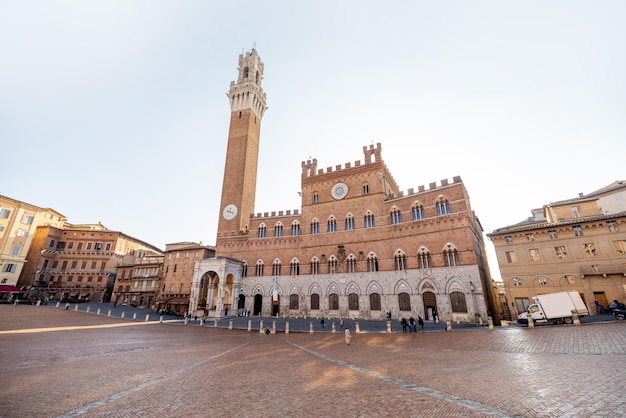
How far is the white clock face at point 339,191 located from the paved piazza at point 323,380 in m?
23.4

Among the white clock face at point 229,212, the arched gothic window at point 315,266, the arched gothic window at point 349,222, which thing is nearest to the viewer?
the arched gothic window at point 349,222

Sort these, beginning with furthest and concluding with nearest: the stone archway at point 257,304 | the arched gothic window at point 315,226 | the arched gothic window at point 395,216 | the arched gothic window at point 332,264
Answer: the stone archway at point 257,304 → the arched gothic window at point 315,226 → the arched gothic window at point 332,264 → the arched gothic window at point 395,216

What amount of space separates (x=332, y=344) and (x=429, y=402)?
10.8 metres

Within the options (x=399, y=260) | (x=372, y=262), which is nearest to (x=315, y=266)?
(x=372, y=262)

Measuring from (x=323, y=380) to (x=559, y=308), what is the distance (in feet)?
66.7

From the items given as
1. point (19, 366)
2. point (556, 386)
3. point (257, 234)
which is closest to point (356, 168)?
point (257, 234)

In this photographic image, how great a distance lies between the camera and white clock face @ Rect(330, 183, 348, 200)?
1411 inches

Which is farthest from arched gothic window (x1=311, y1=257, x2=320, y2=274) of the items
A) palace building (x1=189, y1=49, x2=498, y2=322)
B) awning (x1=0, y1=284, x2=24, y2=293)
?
awning (x1=0, y1=284, x2=24, y2=293)

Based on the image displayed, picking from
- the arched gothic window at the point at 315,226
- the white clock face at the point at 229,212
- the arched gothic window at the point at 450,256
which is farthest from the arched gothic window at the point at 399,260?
the white clock face at the point at 229,212

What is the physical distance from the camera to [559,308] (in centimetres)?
1933

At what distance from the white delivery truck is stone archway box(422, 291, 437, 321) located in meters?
8.12

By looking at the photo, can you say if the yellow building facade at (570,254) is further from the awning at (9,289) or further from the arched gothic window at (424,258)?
the awning at (9,289)

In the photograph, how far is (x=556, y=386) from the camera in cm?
715

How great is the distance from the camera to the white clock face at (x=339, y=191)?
35.8 meters
